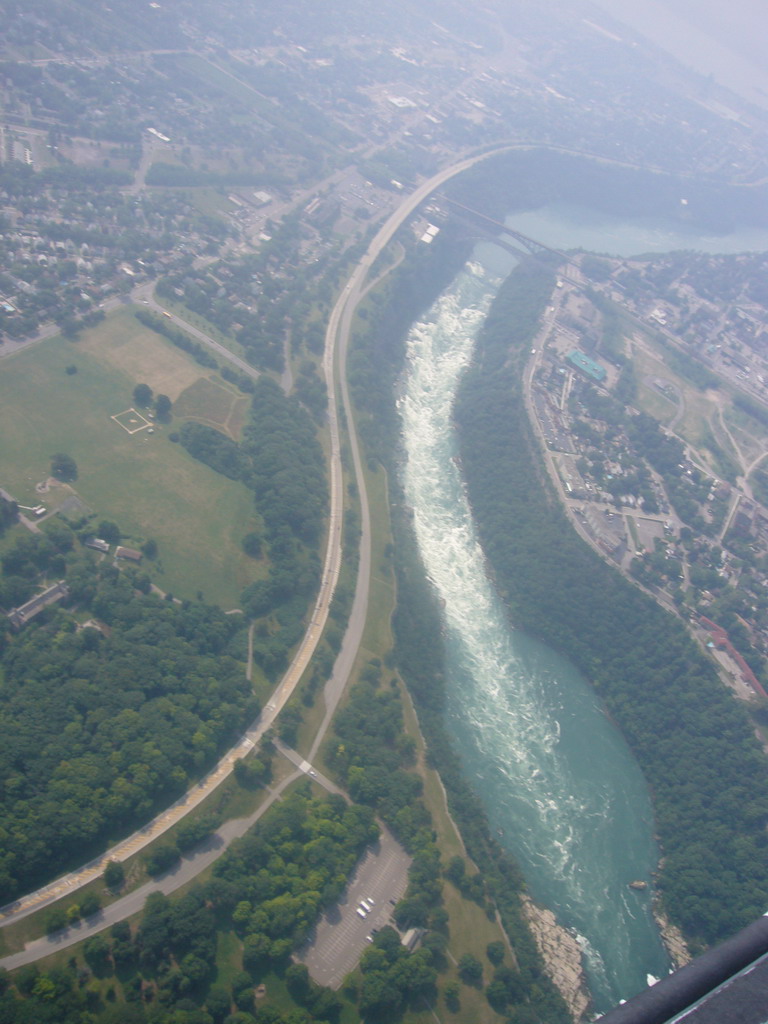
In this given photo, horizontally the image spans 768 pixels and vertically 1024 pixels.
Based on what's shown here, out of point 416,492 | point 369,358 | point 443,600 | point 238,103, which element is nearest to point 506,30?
point 238,103

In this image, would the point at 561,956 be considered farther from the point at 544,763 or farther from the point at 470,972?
the point at 544,763

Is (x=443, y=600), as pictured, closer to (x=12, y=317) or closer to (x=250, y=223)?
(x=12, y=317)

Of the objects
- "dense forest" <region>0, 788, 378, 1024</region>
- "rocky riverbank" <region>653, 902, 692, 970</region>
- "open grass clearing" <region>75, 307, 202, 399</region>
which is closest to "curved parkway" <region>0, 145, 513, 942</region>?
"dense forest" <region>0, 788, 378, 1024</region>

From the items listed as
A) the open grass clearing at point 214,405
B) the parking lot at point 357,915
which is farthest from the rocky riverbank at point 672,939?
the open grass clearing at point 214,405

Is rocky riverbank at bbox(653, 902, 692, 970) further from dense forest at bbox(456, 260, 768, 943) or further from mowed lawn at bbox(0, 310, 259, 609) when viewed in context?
mowed lawn at bbox(0, 310, 259, 609)

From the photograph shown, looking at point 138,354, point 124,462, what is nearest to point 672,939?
point 124,462

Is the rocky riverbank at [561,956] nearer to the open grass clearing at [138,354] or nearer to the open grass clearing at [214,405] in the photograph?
the open grass clearing at [214,405]

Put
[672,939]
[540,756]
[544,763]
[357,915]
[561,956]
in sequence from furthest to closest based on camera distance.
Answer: [540,756] → [544,763] → [672,939] → [561,956] → [357,915]
